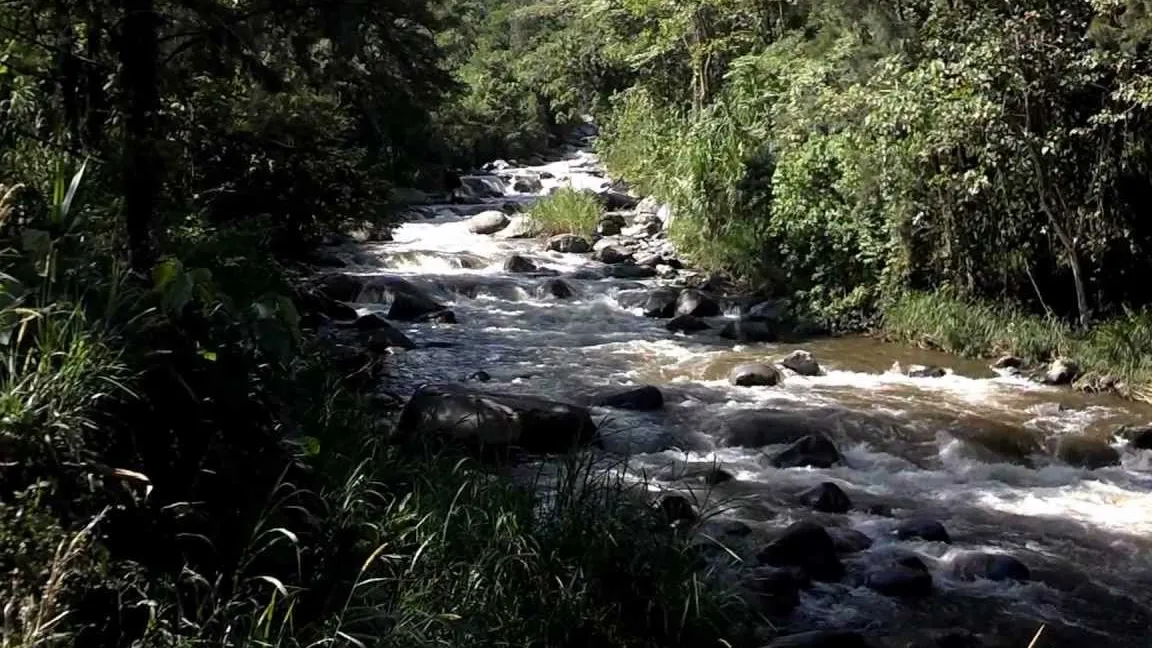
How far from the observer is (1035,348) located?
1145 cm

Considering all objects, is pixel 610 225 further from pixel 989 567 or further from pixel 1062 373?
pixel 989 567

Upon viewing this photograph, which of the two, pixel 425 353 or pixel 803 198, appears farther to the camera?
pixel 803 198

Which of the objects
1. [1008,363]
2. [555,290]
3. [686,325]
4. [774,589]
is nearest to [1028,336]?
[1008,363]

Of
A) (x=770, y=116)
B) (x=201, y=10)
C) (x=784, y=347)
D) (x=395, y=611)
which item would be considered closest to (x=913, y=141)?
(x=784, y=347)

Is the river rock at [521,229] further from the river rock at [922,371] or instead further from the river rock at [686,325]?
the river rock at [922,371]

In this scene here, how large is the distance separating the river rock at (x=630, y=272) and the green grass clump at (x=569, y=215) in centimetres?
299

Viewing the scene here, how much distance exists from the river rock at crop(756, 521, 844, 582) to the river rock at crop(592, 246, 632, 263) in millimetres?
11515

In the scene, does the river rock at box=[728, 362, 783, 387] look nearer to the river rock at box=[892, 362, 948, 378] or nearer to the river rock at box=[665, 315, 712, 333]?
the river rock at box=[892, 362, 948, 378]

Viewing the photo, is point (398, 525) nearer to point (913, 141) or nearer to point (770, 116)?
point (913, 141)

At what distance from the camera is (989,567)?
22.0 feet

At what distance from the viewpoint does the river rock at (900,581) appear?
21.1ft

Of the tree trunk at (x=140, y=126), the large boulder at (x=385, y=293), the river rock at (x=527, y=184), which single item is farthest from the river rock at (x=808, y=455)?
the river rock at (x=527, y=184)

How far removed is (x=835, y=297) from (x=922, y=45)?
3130 mm

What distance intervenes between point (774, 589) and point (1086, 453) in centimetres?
404
